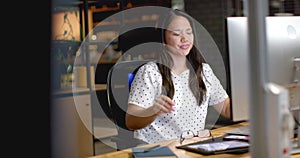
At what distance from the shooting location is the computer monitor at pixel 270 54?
4.80 ft

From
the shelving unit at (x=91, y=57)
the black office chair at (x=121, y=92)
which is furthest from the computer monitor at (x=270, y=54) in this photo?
the shelving unit at (x=91, y=57)

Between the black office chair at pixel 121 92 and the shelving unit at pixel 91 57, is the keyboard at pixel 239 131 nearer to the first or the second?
the black office chair at pixel 121 92

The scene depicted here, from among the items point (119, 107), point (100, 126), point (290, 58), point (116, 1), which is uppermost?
point (116, 1)

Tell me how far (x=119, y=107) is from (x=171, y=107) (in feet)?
1.34

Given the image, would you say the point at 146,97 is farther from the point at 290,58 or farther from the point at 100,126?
the point at 100,126

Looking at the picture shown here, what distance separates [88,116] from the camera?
4254 mm

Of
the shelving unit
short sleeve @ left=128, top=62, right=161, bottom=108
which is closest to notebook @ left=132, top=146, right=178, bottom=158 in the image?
short sleeve @ left=128, top=62, right=161, bottom=108

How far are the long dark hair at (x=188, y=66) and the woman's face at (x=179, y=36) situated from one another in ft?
0.11

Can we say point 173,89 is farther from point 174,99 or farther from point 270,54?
point 270,54

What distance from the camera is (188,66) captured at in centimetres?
216

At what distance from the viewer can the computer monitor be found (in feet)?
4.80

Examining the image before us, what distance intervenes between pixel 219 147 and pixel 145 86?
0.55m
